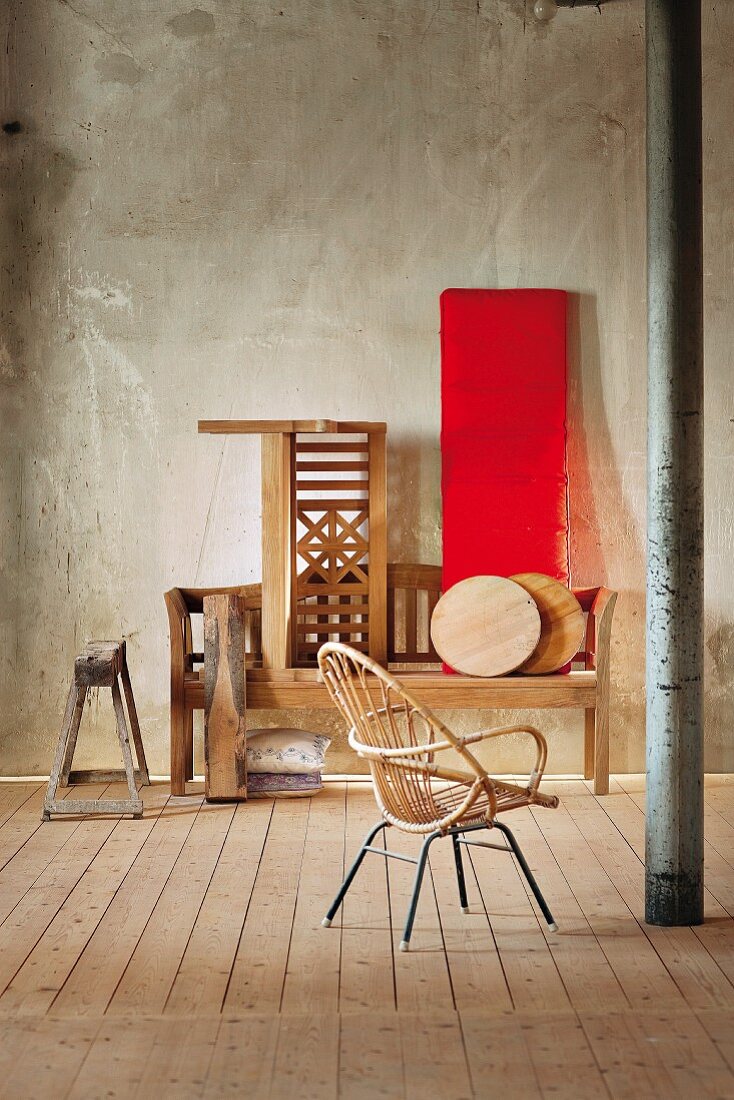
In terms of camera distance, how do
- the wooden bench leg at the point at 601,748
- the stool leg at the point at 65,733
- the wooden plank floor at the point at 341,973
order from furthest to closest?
1. the wooden bench leg at the point at 601,748
2. the stool leg at the point at 65,733
3. the wooden plank floor at the point at 341,973

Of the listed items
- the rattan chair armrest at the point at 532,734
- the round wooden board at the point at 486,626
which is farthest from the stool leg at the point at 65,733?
the rattan chair armrest at the point at 532,734

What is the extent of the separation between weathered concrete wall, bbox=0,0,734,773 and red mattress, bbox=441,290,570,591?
17cm

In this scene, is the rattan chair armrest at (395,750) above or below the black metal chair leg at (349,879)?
above

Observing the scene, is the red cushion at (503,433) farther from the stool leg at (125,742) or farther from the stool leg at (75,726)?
the stool leg at (75,726)

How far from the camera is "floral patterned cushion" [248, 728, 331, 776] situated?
21.1 ft

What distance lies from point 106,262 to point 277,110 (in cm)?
131

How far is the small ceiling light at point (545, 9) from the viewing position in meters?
7.01

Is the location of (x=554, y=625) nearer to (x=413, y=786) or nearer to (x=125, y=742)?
(x=125, y=742)

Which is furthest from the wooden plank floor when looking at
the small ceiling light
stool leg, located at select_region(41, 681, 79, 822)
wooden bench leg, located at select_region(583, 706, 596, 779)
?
the small ceiling light

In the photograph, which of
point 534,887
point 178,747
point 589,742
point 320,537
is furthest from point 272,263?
point 534,887

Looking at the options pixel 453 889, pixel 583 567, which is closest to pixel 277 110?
pixel 583 567

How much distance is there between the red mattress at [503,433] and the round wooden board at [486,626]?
38cm

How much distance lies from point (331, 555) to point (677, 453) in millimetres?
2808

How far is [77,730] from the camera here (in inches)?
249
